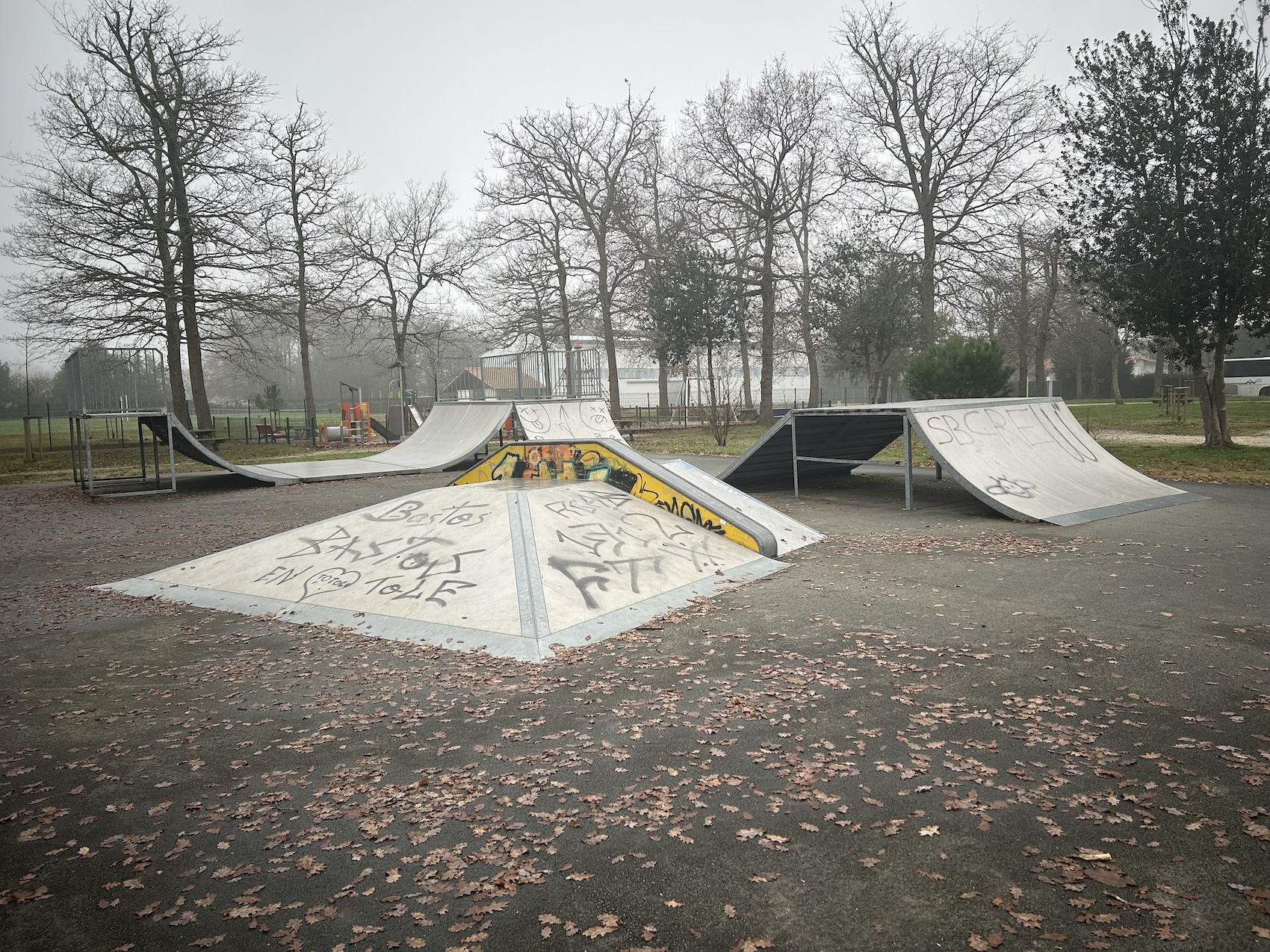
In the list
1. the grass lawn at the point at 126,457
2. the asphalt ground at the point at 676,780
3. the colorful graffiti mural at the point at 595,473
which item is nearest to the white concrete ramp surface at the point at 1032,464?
the asphalt ground at the point at 676,780

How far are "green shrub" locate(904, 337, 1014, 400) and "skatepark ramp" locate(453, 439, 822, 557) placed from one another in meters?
16.3

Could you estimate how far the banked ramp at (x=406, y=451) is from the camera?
57.5 feet

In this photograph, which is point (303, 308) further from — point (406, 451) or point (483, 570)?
point (483, 570)

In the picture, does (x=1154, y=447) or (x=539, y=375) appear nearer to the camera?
(x=1154, y=447)

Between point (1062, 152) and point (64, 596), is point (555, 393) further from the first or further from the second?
point (64, 596)

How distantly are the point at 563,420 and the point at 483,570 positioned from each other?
16.1 meters

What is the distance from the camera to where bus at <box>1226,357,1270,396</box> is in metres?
43.7

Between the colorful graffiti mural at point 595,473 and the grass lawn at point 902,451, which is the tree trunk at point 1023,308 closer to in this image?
the grass lawn at point 902,451

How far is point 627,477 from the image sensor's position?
9.38 meters

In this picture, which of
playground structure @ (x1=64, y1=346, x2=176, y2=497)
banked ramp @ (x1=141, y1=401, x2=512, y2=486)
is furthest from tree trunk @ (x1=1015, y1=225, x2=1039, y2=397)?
playground structure @ (x1=64, y1=346, x2=176, y2=497)

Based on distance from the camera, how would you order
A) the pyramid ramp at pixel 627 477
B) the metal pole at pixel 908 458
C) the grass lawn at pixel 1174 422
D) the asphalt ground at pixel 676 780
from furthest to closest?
the grass lawn at pixel 1174 422 < the metal pole at pixel 908 458 < the pyramid ramp at pixel 627 477 < the asphalt ground at pixel 676 780

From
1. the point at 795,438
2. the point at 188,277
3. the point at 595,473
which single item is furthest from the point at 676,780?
the point at 188,277

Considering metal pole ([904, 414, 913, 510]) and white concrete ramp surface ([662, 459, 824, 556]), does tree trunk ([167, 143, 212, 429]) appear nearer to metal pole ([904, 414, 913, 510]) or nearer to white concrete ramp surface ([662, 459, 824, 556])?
white concrete ramp surface ([662, 459, 824, 556])

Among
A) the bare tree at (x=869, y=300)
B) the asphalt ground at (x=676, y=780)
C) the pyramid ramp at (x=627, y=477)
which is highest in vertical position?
the bare tree at (x=869, y=300)
